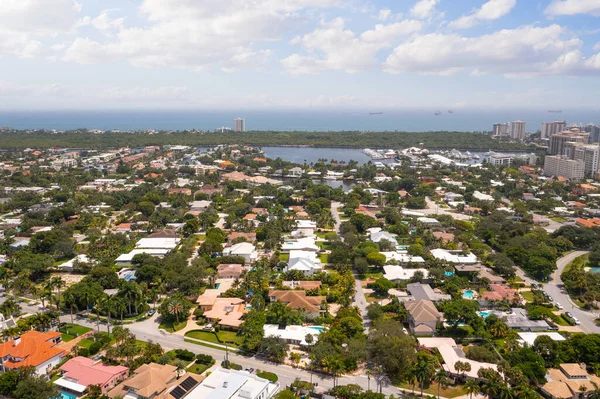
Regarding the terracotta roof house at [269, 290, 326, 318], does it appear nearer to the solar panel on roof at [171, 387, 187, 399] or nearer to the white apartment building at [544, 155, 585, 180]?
the solar panel on roof at [171, 387, 187, 399]

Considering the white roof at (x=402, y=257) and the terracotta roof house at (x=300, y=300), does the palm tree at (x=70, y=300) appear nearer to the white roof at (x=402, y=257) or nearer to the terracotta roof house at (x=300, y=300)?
the terracotta roof house at (x=300, y=300)

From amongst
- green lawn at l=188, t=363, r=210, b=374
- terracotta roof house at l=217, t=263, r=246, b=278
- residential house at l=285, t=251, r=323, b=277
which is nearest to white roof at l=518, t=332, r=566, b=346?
residential house at l=285, t=251, r=323, b=277

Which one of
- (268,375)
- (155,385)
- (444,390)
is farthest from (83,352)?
(444,390)

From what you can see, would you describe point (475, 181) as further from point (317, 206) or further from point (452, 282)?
point (452, 282)

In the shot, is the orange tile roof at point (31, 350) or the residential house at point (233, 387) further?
the orange tile roof at point (31, 350)

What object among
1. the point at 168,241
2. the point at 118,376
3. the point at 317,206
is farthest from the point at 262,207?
the point at 118,376

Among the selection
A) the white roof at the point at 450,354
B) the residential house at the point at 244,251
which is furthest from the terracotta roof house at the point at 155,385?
the residential house at the point at 244,251

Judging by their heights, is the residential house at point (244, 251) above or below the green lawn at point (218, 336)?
above
